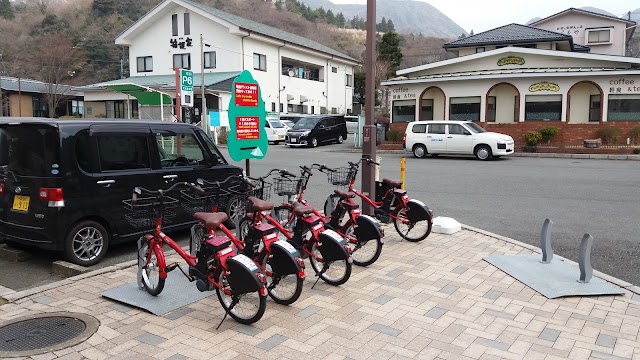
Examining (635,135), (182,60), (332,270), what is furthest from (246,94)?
(182,60)

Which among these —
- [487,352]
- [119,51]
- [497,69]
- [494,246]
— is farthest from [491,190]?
[119,51]

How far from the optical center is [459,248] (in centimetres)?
666

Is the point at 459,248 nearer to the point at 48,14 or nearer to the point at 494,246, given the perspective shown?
the point at 494,246

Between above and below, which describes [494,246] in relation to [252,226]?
below

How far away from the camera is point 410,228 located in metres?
6.86

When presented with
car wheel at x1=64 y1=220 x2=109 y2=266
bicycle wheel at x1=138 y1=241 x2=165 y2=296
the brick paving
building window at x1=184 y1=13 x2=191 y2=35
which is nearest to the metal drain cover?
the brick paving

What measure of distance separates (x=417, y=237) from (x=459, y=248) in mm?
592

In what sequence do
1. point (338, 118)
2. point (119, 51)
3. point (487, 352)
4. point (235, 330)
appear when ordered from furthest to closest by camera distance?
point (119, 51), point (338, 118), point (235, 330), point (487, 352)

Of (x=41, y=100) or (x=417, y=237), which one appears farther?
(x=41, y=100)

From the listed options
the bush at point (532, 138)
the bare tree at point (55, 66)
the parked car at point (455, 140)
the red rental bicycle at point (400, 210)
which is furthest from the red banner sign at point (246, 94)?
the bare tree at point (55, 66)

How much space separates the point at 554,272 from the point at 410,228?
75.9 inches

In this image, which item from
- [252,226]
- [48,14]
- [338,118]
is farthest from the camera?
[48,14]

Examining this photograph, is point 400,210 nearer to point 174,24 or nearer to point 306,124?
point 306,124

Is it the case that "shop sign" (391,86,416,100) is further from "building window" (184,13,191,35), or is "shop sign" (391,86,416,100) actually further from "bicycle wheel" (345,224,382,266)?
"bicycle wheel" (345,224,382,266)
